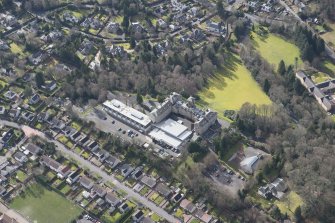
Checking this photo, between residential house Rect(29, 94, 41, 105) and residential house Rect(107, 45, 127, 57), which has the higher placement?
residential house Rect(107, 45, 127, 57)

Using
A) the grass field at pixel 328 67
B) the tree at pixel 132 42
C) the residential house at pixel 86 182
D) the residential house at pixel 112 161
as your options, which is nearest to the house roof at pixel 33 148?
the residential house at pixel 86 182

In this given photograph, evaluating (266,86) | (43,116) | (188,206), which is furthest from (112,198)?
(266,86)

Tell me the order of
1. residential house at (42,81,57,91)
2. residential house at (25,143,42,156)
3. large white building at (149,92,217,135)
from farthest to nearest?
residential house at (42,81,57,91) → large white building at (149,92,217,135) → residential house at (25,143,42,156)

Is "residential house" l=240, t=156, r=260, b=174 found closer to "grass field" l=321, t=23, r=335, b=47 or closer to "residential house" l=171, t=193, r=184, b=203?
"residential house" l=171, t=193, r=184, b=203

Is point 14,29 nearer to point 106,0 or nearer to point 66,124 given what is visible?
point 106,0

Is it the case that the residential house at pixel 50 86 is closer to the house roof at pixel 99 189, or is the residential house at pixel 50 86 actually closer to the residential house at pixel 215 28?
the house roof at pixel 99 189

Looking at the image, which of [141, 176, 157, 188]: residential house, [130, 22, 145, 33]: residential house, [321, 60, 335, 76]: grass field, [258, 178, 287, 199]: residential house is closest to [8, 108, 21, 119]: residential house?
[141, 176, 157, 188]: residential house

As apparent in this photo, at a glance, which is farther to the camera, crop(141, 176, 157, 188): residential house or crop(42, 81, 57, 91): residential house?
crop(42, 81, 57, 91): residential house

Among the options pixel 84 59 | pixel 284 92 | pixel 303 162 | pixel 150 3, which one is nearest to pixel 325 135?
pixel 303 162
